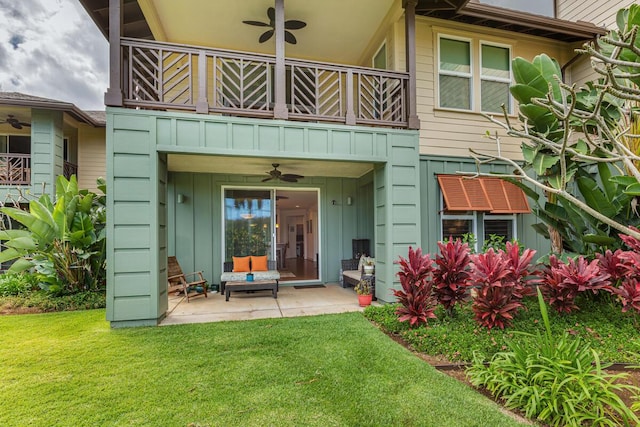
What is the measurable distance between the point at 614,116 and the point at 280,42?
575 cm

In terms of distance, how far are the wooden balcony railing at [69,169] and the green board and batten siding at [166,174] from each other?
288 inches

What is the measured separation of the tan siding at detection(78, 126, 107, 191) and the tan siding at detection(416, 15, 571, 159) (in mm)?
10872

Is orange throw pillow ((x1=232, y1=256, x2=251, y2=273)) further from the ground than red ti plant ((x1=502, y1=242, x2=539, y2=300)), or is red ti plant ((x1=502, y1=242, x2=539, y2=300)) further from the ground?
red ti plant ((x1=502, y1=242, x2=539, y2=300))

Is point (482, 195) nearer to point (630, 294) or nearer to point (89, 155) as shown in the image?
point (630, 294)

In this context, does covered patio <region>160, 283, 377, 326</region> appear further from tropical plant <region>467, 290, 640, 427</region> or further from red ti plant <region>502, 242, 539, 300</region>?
tropical plant <region>467, 290, 640, 427</region>

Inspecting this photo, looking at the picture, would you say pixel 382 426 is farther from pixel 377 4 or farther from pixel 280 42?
pixel 377 4

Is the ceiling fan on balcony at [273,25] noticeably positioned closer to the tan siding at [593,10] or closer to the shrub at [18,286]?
the tan siding at [593,10]

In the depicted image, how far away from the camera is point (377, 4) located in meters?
6.27

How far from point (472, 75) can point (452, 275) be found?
196 inches

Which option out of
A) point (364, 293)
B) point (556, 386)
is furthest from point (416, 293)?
point (556, 386)

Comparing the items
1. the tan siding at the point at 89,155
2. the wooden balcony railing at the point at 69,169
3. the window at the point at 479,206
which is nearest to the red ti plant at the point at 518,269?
the window at the point at 479,206

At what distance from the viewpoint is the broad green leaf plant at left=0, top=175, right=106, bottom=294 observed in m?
5.84

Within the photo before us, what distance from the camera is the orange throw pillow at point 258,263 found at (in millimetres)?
7668

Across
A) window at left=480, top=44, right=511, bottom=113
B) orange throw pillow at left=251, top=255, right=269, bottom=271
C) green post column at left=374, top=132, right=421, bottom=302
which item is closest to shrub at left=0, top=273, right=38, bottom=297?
orange throw pillow at left=251, top=255, right=269, bottom=271
